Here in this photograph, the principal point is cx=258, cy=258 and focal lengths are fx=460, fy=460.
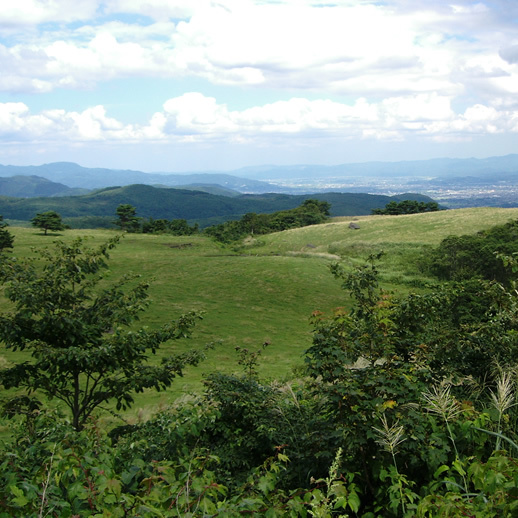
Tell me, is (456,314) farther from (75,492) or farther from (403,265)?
(403,265)

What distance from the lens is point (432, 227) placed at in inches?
2122

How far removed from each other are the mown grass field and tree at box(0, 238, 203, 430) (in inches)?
25.0

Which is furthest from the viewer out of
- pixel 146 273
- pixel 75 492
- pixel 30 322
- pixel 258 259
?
pixel 258 259

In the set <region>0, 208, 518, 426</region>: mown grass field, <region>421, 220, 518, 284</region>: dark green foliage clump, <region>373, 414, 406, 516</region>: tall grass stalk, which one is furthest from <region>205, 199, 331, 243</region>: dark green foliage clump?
<region>373, 414, 406, 516</region>: tall grass stalk

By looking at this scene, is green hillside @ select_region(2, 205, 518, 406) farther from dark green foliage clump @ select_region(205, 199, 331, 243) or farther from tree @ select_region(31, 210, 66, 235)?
dark green foliage clump @ select_region(205, 199, 331, 243)

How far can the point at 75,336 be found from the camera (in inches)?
277

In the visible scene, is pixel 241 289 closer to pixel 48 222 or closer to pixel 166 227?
pixel 48 222

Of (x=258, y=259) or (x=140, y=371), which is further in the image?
(x=258, y=259)

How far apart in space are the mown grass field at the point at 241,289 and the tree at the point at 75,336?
2.08ft

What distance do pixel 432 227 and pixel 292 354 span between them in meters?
41.1

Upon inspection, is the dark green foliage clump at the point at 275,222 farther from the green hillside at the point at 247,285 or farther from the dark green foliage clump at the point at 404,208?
the green hillside at the point at 247,285

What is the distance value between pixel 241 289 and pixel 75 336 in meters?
20.1

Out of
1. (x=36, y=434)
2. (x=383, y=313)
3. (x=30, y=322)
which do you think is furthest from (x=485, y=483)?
(x=30, y=322)

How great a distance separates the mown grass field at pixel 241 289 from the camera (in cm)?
1734
